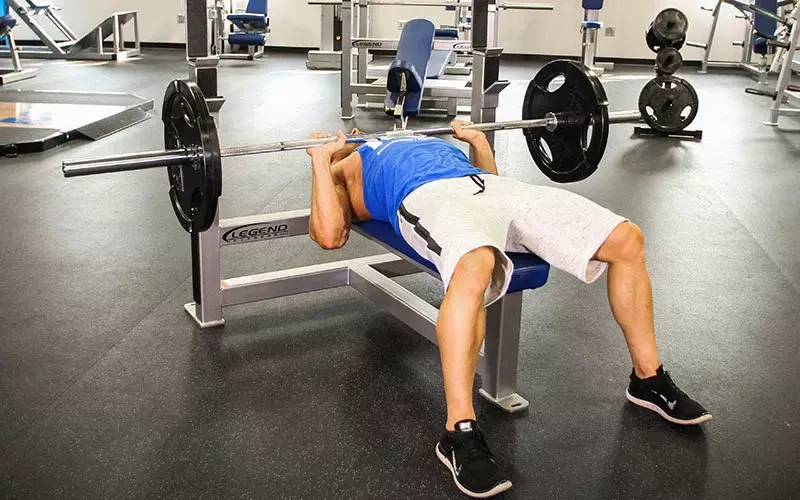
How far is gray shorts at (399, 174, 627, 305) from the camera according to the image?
5.45 ft

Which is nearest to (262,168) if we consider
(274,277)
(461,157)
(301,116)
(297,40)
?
(301,116)

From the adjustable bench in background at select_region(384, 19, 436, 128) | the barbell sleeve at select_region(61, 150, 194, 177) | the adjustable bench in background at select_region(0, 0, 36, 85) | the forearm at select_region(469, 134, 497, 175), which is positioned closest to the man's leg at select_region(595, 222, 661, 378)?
the forearm at select_region(469, 134, 497, 175)

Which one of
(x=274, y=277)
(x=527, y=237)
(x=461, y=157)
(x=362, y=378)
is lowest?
(x=362, y=378)

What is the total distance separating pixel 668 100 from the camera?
5.14m

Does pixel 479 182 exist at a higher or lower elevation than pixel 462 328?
higher

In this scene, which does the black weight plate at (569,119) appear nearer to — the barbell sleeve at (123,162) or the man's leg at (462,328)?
the man's leg at (462,328)

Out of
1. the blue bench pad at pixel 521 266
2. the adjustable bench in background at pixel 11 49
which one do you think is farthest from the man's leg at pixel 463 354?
the adjustable bench in background at pixel 11 49

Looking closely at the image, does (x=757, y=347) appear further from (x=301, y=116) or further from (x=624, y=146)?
(x=301, y=116)

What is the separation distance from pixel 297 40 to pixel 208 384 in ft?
29.6

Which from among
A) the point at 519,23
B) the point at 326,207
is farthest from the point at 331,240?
the point at 519,23

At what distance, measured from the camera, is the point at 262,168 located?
4.18 metres

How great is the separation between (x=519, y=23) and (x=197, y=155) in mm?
9004

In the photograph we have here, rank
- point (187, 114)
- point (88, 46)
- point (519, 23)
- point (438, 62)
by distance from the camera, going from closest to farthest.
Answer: point (187, 114), point (438, 62), point (88, 46), point (519, 23)

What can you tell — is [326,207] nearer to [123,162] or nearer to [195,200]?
[195,200]
